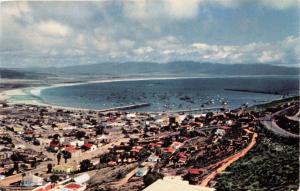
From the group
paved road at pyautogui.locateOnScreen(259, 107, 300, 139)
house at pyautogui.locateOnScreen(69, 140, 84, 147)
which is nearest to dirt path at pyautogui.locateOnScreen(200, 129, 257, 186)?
paved road at pyautogui.locateOnScreen(259, 107, 300, 139)

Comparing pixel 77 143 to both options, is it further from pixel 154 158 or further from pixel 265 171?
pixel 265 171

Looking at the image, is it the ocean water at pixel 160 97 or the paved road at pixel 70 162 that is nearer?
the paved road at pixel 70 162

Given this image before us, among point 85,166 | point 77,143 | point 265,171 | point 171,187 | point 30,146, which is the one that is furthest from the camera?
point 77,143

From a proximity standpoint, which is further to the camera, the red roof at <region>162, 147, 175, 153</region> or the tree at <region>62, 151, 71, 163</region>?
the tree at <region>62, 151, 71, 163</region>

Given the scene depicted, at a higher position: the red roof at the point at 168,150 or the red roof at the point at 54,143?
the red roof at the point at 168,150

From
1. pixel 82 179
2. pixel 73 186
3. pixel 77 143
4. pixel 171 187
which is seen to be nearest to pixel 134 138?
pixel 77 143

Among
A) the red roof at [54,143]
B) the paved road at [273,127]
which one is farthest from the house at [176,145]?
the red roof at [54,143]

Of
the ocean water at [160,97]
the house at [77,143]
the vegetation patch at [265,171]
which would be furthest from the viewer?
the ocean water at [160,97]

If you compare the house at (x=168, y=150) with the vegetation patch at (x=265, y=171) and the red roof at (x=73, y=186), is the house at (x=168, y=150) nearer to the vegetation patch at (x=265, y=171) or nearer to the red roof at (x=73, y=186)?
the vegetation patch at (x=265, y=171)

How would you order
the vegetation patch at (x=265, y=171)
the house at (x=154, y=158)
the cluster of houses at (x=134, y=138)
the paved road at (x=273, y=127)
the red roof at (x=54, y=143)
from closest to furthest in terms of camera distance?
the vegetation patch at (x=265, y=171)
the cluster of houses at (x=134, y=138)
the house at (x=154, y=158)
the paved road at (x=273, y=127)
the red roof at (x=54, y=143)

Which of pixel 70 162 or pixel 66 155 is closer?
pixel 70 162

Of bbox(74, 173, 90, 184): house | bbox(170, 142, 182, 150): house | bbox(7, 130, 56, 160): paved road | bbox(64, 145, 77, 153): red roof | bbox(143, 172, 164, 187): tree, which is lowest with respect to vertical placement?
bbox(7, 130, 56, 160): paved road

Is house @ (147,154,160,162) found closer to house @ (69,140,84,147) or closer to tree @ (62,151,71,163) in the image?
tree @ (62,151,71,163)
